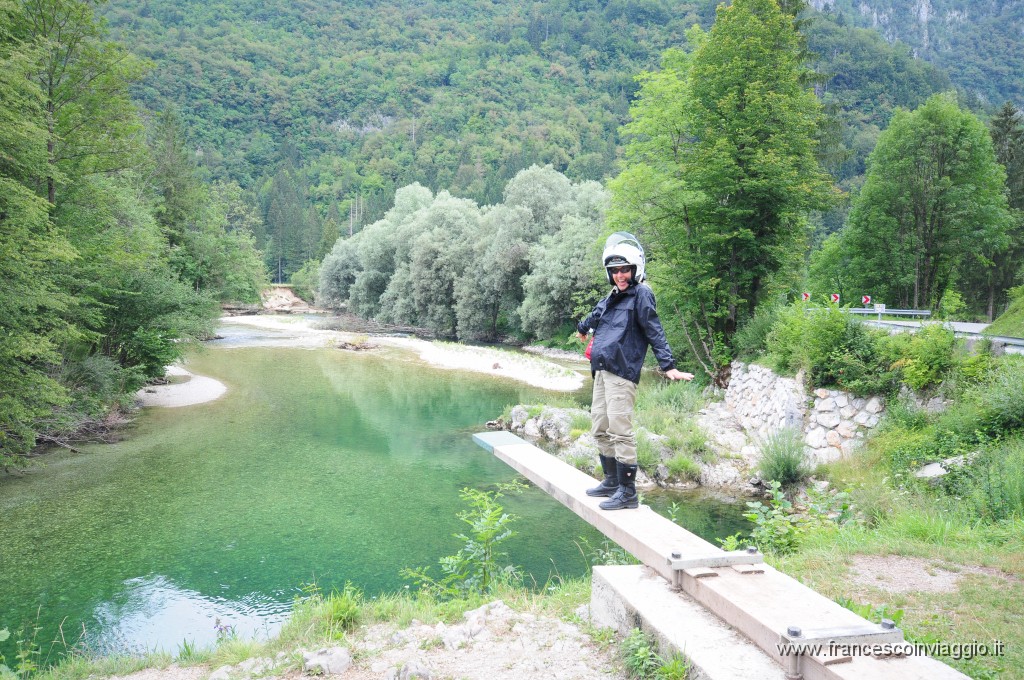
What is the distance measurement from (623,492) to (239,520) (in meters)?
9.02

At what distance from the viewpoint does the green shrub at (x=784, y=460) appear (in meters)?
12.0

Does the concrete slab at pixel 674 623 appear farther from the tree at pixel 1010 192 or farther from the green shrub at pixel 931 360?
the tree at pixel 1010 192

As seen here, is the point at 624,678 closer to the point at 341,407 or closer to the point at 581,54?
the point at 341,407

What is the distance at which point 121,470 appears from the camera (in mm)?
14539

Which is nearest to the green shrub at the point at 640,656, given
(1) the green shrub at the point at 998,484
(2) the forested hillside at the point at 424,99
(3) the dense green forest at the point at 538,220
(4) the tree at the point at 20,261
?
(1) the green shrub at the point at 998,484

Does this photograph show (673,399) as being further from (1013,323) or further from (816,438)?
(1013,323)

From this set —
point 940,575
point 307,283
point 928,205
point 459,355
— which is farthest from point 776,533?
point 307,283

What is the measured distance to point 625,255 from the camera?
5.19m

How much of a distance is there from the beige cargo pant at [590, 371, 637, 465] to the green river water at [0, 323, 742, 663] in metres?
4.06

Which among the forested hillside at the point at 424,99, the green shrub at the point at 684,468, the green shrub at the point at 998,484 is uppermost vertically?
the forested hillside at the point at 424,99

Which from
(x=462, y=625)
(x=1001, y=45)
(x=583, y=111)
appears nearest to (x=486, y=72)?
(x=583, y=111)

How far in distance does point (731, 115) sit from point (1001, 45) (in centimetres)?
16709

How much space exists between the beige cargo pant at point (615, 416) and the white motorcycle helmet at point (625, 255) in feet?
2.91

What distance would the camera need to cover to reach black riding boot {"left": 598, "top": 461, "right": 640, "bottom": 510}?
528cm
